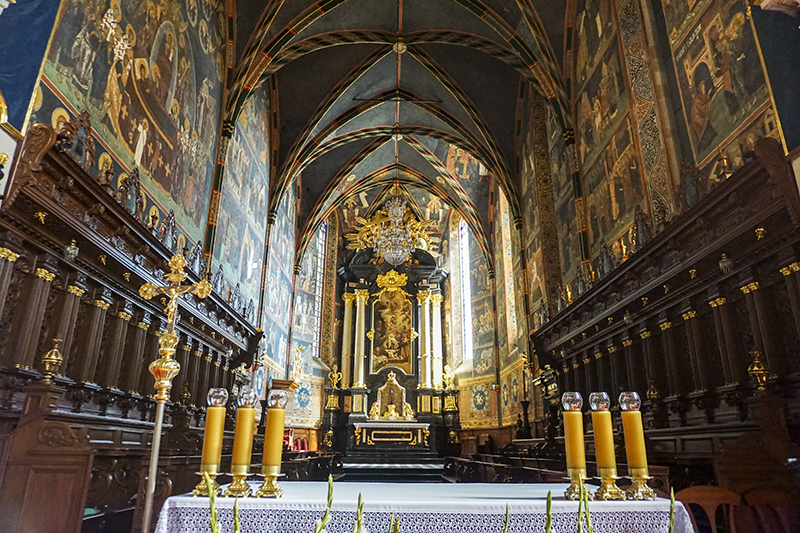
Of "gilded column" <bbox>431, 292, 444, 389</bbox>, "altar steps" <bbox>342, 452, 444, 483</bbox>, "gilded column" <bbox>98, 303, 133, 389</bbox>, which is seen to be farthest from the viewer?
"gilded column" <bbox>431, 292, 444, 389</bbox>

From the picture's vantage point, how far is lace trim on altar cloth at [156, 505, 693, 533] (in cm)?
205

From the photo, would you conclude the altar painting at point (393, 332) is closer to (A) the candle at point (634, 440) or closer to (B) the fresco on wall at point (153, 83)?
(B) the fresco on wall at point (153, 83)

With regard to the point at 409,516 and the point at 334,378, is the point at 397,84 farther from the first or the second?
the point at 409,516

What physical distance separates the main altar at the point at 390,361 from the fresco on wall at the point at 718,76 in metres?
12.8

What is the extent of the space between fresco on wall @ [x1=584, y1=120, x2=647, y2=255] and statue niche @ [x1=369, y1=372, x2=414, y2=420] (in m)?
13.1

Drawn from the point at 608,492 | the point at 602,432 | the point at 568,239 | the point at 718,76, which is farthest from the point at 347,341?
the point at 608,492

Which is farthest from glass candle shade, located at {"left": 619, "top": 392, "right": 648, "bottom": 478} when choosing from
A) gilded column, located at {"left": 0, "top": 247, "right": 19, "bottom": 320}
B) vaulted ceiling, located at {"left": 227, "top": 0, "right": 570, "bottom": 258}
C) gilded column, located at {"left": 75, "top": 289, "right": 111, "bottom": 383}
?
vaulted ceiling, located at {"left": 227, "top": 0, "right": 570, "bottom": 258}

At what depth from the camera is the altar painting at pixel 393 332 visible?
78.6ft

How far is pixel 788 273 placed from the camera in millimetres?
5305

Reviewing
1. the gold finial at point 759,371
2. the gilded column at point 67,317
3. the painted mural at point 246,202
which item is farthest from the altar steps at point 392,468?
the gold finial at point 759,371

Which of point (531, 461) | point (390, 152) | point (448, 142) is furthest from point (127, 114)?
point (390, 152)

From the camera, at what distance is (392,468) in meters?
15.3

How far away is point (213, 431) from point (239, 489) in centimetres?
28

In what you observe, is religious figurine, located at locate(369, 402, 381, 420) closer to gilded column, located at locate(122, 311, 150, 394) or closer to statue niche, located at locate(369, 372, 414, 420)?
statue niche, located at locate(369, 372, 414, 420)
